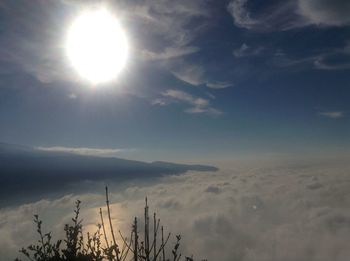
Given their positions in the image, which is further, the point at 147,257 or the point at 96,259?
the point at 96,259

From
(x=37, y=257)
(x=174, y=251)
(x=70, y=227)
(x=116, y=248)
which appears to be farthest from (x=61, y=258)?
(x=174, y=251)

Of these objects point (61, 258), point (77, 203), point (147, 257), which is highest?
point (77, 203)

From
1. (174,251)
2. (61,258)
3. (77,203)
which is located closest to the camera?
(174,251)

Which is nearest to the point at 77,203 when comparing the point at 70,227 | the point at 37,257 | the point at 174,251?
the point at 70,227

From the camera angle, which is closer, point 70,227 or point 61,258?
point 70,227

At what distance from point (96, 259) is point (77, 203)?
184cm

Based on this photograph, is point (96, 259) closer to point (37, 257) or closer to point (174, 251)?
point (37, 257)

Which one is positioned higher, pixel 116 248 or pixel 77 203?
pixel 77 203

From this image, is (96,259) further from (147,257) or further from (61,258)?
(147,257)

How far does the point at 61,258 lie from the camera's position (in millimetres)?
12320

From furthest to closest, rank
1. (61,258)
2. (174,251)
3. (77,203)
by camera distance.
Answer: (61,258)
(77,203)
(174,251)

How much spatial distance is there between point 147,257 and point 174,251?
3.03 feet

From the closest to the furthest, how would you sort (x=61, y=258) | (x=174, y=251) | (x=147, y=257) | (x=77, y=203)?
(x=147, y=257) < (x=174, y=251) < (x=77, y=203) < (x=61, y=258)

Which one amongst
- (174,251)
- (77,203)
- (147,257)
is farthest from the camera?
(77,203)
